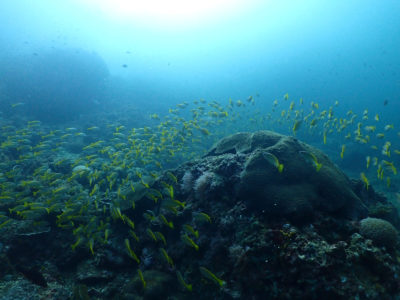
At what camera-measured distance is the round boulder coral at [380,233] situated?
11.6ft

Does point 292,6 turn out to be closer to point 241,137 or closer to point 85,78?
point 85,78

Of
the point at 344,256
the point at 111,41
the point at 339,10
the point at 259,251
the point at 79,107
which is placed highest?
the point at 339,10

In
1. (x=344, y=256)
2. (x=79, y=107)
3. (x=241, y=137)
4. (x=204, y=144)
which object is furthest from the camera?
(x=79, y=107)

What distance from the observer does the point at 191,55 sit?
18125cm

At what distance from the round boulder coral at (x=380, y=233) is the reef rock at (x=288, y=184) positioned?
19.2 inches

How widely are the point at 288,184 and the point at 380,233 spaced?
5.51 ft

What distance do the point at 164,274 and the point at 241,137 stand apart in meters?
4.64

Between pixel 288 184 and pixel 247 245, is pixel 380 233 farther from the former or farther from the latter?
pixel 247 245

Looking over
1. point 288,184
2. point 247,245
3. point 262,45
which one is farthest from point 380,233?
point 262,45

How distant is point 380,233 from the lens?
3.56 m

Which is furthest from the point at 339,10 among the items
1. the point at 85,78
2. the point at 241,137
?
the point at 241,137

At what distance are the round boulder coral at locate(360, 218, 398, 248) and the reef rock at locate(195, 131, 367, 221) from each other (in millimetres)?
487

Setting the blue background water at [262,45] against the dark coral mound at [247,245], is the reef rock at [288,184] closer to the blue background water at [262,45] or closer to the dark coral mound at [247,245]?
the dark coral mound at [247,245]

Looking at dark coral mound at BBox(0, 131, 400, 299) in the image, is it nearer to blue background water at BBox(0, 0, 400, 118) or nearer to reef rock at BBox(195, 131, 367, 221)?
reef rock at BBox(195, 131, 367, 221)
